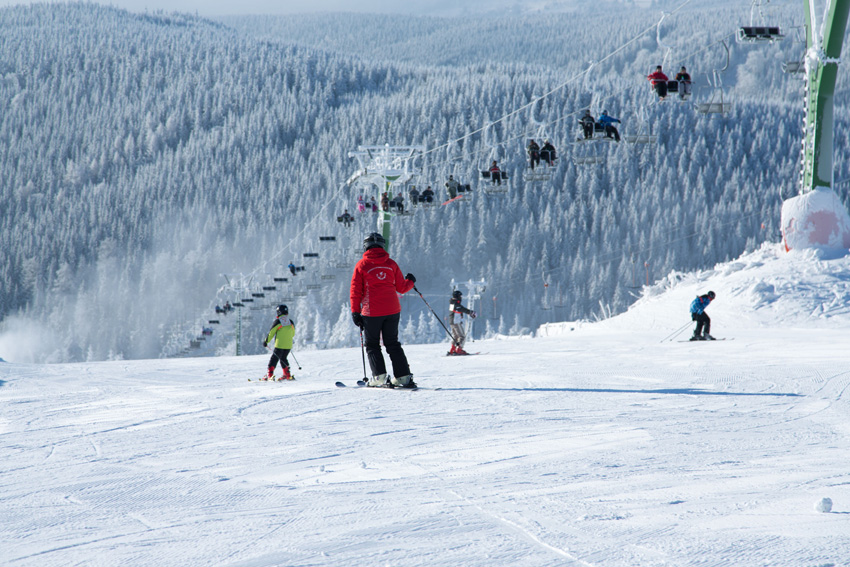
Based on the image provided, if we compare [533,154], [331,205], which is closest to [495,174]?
[533,154]

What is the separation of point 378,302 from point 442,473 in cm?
379

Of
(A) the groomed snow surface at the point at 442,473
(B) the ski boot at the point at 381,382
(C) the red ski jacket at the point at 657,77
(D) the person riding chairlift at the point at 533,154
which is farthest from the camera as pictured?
(D) the person riding chairlift at the point at 533,154

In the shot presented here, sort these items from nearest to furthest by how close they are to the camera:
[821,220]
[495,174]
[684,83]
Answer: [684,83] < [821,220] < [495,174]

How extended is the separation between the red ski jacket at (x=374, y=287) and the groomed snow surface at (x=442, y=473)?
0.82m

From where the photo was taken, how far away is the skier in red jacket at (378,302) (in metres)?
7.38

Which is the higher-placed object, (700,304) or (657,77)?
(657,77)

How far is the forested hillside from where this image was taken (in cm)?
9462

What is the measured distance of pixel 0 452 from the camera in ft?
15.2

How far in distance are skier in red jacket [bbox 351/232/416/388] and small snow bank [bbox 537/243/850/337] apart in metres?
10.9

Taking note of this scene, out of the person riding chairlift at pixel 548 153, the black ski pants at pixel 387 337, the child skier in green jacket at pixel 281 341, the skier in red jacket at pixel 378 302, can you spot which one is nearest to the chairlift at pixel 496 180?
the person riding chairlift at pixel 548 153

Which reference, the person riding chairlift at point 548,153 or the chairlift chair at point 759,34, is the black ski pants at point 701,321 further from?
the person riding chairlift at point 548,153

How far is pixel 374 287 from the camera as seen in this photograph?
7.41 metres

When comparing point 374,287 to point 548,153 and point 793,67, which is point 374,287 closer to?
point 548,153

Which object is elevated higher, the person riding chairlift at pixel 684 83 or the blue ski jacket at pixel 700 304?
the person riding chairlift at pixel 684 83
